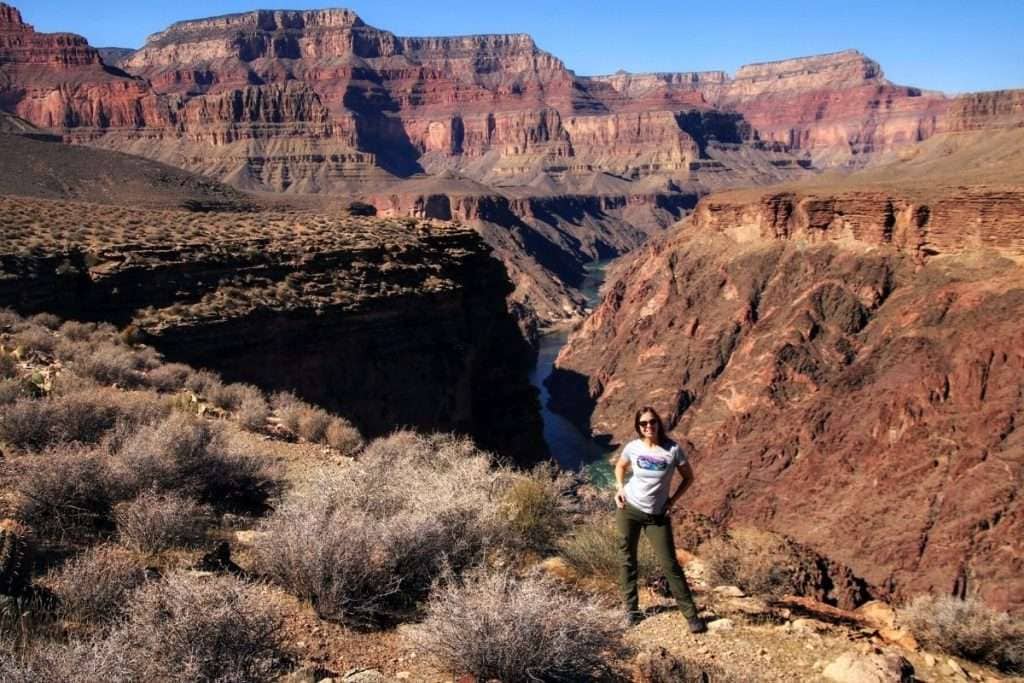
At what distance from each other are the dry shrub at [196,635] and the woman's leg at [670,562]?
3657mm

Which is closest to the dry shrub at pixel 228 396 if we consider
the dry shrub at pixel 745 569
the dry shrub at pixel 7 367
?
the dry shrub at pixel 7 367

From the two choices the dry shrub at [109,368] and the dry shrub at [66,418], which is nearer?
the dry shrub at [66,418]

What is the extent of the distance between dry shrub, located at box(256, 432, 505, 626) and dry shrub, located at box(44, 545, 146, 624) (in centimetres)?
132

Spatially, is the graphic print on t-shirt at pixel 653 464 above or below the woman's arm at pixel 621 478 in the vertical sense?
above

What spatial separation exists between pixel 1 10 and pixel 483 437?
169m

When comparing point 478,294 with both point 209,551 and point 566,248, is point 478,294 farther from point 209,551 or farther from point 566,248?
point 566,248

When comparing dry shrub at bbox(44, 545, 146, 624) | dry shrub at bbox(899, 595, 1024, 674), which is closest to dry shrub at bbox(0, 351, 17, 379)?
dry shrub at bbox(44, 545, 146, 624)

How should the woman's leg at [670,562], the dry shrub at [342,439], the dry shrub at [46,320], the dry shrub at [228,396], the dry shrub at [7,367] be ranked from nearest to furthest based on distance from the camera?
the woman's leg at [670,562] → the dry shrub at [7,367] → the dry shrub at [342,439] → the dry shrub at [228,396] → the dry shrub at [46,320]

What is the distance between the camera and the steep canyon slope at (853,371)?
2647 centimetres

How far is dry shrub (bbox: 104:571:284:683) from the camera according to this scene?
5.20m

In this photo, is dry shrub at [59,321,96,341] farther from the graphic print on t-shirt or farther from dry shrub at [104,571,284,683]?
the graphic print on t-shirt

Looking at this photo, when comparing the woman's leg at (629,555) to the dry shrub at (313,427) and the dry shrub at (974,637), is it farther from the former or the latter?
the dry shrub at (313,427)

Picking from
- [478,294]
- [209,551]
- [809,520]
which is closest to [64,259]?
[478,294]

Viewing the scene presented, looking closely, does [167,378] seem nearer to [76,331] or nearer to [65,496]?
[76,331]
